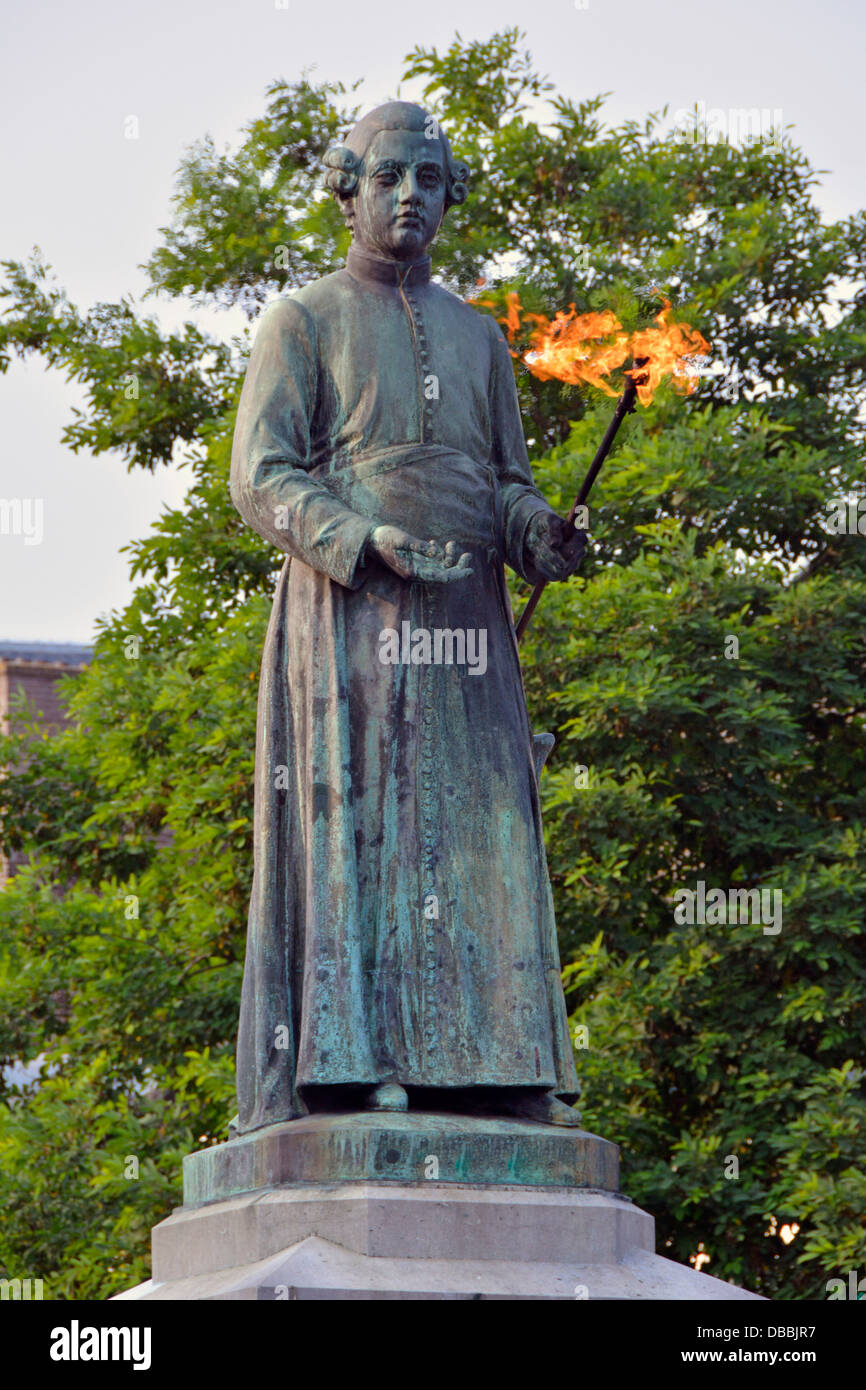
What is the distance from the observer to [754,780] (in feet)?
58.1

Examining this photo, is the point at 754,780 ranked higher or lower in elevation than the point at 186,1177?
higher

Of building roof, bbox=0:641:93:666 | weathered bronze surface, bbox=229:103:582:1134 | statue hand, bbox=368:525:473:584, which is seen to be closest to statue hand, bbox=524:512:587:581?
weathered bronze surface, bbox=229:103:582:1134

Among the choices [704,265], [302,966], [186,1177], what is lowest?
[186,1177]

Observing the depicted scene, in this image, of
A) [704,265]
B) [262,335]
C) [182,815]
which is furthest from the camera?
[704,265]

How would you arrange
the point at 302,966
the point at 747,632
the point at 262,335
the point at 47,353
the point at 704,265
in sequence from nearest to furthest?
the point at 302,966
the point at 262,335
the point at 747,632
the point at 704,265
the point at 47,353

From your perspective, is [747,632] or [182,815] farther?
[182,815]

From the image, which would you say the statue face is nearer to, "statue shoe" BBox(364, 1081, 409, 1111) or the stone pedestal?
"statue shoe" BBox(364, 1081, 409, 1111)

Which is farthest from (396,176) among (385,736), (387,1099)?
(387,1099)

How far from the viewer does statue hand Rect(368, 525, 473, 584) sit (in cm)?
719

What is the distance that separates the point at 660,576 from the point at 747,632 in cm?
82

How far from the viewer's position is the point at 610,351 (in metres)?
7.62

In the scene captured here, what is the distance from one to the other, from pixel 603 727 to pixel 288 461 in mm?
9636

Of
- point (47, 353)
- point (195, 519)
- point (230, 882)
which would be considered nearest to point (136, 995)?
point (230, 882)

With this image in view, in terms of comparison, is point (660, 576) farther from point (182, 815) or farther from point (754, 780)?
point (182, 815)
